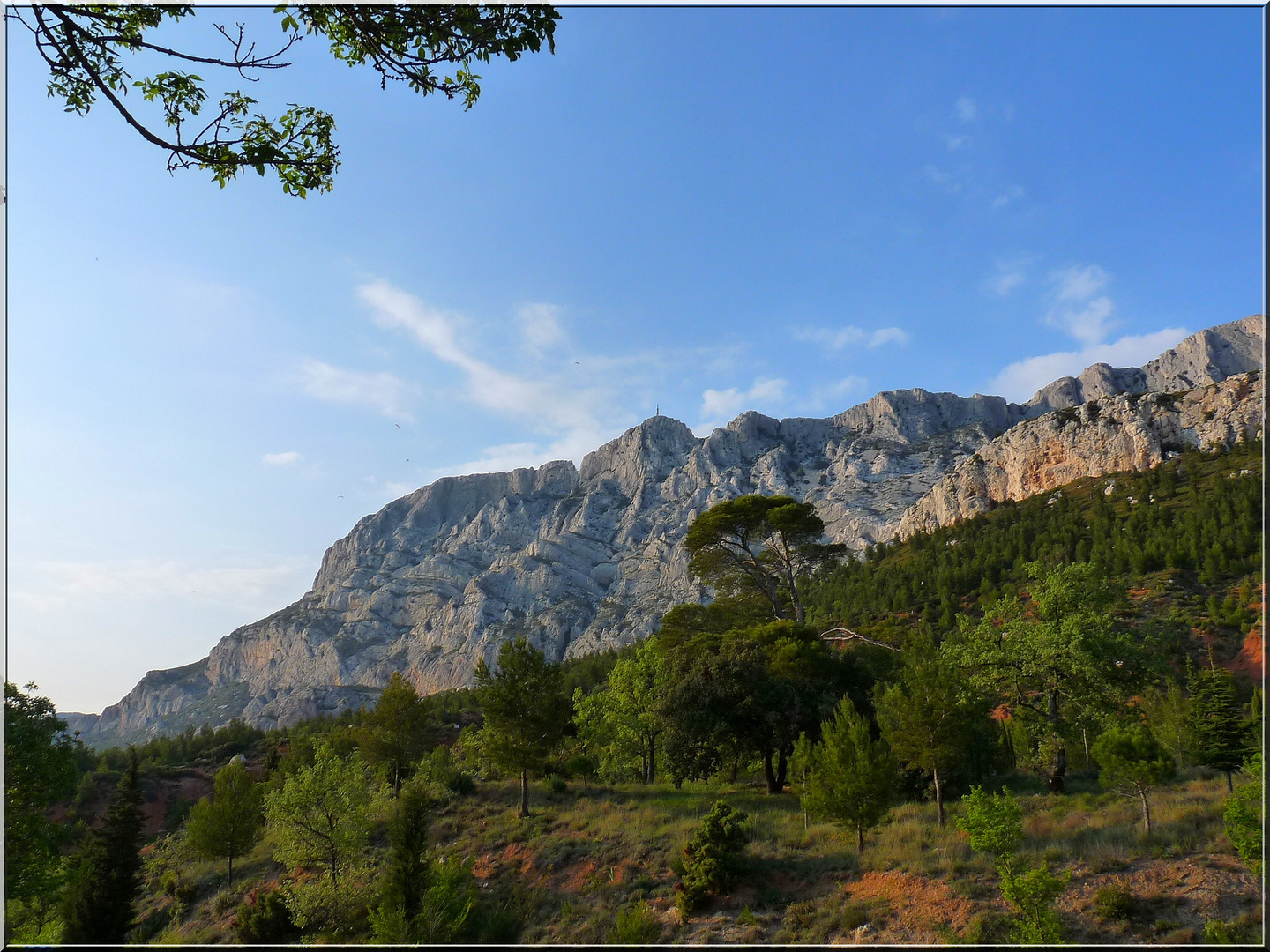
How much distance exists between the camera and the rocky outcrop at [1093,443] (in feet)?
389

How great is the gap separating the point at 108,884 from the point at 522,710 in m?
17.8

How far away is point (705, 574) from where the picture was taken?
37625 millimetres

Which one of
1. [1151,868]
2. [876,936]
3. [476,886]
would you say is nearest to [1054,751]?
[1151,868]

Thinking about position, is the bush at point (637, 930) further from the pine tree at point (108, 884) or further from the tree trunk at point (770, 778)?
the pine tree at point (108, 884)

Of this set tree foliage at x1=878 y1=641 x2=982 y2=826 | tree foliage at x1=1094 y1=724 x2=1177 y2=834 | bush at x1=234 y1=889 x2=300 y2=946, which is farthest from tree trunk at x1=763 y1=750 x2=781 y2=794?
bush at x1=234 y1=889 x2=300 y2=946

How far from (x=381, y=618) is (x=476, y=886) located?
192 metres

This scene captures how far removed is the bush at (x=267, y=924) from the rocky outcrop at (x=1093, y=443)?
139 metres

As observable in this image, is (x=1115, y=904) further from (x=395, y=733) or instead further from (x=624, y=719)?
(x=395, y=733)

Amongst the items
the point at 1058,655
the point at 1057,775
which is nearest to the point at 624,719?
the point at 1057,775

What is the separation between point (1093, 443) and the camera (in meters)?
132

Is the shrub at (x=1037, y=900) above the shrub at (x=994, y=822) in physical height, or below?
below

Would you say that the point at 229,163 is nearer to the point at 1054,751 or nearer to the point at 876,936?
the point at 876,936

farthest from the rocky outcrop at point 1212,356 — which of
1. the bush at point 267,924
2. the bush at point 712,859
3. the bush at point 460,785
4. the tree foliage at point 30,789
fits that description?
the tree foliage at point 30,789

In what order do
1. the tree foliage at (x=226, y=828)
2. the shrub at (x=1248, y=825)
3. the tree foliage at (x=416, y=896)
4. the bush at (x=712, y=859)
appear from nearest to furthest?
the shrub at (x=1248, y=825)
the tree foliage at (x=416, y=896)
the bush at (x=712, y=859)
the tree foliage at (x=226, y=828)
